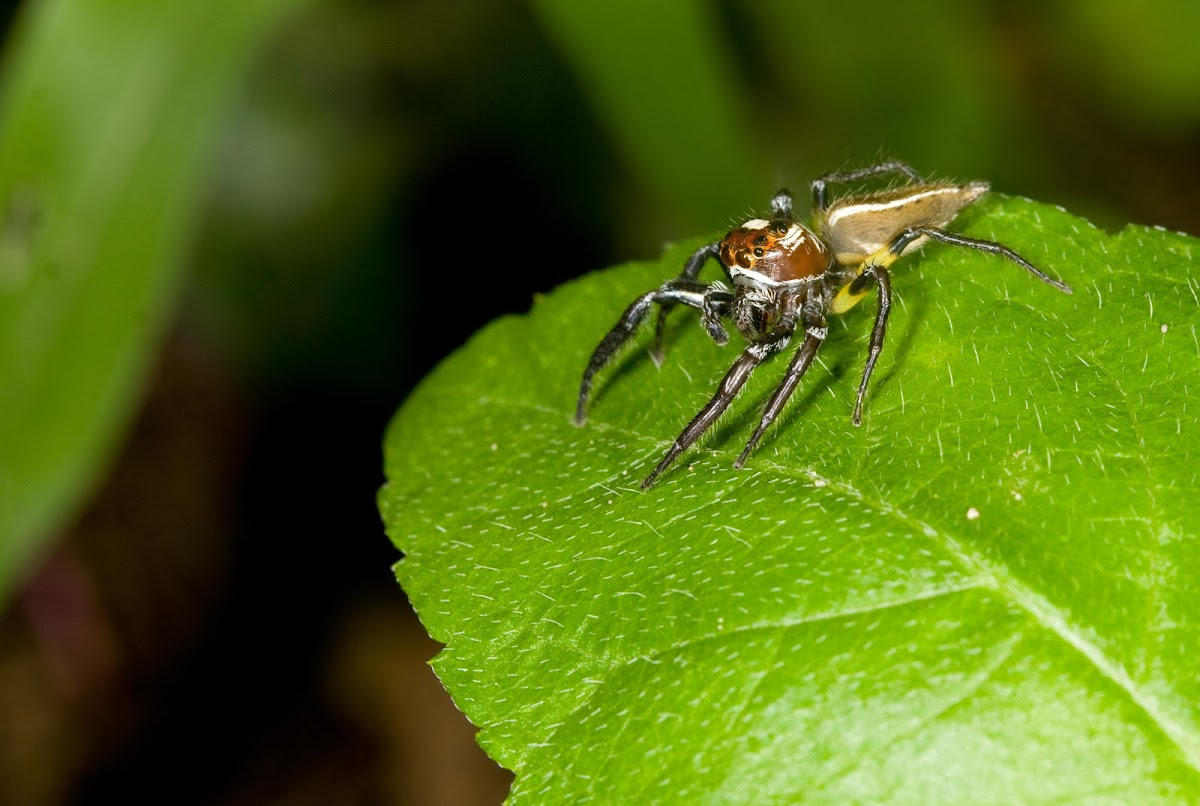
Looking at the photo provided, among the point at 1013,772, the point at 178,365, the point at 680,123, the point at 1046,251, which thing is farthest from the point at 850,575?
the point at 178,365

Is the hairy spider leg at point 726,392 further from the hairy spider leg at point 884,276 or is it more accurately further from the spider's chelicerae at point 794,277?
the hairy spider leg at point 884,276

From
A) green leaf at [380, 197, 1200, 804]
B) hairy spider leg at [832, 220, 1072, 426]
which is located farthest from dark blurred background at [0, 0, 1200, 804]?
green leaf at [380, 197, 1200, 804]

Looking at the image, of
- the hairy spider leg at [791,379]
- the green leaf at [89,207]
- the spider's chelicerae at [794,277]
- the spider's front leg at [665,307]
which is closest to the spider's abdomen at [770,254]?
the spider's chelicerae at [794,277]

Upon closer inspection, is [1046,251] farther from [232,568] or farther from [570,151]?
[232,568]

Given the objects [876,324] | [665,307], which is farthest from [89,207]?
[876,324]

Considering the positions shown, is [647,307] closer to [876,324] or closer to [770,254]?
[770,254]

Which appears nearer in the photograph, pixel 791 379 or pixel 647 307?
pixel 791 379

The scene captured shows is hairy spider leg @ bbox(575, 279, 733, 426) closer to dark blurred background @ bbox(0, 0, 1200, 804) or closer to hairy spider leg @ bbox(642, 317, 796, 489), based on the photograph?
hairy spider leg @ bbox(642, 317, 796, 489)
